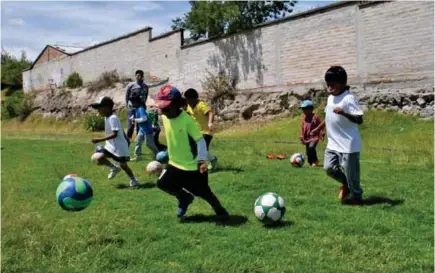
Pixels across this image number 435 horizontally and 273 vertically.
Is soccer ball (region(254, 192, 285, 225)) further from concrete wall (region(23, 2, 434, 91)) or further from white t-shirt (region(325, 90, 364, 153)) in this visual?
concrete wall (region(23, 2, 434, 91))

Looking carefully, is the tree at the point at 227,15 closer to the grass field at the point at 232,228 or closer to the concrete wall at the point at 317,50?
the concrete wall at the point at 317,50

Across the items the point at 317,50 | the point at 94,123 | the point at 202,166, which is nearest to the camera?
the point at 202,166

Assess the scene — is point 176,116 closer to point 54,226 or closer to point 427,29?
point 54,226

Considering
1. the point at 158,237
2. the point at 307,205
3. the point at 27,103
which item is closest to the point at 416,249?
the point at 307,205

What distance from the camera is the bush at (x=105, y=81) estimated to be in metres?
36.2

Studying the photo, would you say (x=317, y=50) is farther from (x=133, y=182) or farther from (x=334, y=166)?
(x=334, y=166)

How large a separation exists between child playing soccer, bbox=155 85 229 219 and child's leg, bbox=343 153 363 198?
5.73ft

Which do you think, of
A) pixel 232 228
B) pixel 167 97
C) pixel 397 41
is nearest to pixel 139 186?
pixel 167 97

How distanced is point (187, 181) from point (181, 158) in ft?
0.92

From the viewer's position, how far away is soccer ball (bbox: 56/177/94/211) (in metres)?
6.28

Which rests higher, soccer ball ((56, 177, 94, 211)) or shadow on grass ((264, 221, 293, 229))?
soccer ball ((56, 177, 94, 211))

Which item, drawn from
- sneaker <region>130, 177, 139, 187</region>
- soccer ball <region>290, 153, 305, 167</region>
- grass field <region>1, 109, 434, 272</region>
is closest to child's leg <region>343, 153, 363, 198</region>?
grass field <region>1, 109, 434, 272</region>

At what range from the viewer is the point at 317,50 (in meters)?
21.9

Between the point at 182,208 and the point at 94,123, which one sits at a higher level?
the point at 182,208
